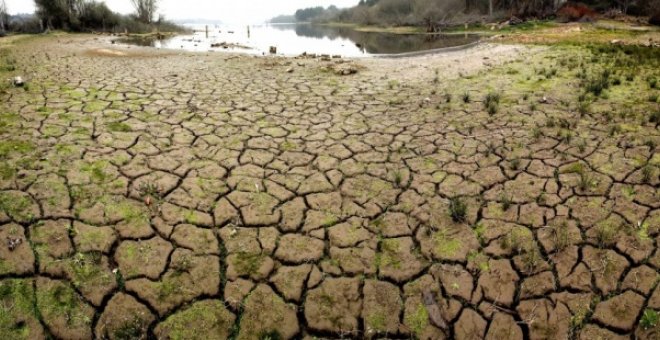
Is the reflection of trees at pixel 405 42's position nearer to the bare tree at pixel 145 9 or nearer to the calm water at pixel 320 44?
the calm water at pixel 320 44

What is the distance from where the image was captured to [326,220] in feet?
11.4

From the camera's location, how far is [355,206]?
369 cm

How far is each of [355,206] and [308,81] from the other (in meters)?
5.18

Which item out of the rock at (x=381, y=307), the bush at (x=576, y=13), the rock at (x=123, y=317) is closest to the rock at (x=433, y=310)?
the rock at (x=381, y=307)

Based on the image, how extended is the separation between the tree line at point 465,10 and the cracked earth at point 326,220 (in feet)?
83.4

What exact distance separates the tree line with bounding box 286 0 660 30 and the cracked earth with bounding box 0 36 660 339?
83.4 ft

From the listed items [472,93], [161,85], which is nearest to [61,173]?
[161,85]

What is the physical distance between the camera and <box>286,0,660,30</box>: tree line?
2903 centimetres

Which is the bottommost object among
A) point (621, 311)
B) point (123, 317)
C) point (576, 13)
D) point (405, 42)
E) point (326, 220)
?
point (621, 311)

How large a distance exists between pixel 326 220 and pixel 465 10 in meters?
49.2

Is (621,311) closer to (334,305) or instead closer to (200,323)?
(334,305)

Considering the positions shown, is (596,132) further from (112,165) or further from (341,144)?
(112,165)

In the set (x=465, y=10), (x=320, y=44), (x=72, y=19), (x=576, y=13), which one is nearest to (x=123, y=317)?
(x=320, y=44)

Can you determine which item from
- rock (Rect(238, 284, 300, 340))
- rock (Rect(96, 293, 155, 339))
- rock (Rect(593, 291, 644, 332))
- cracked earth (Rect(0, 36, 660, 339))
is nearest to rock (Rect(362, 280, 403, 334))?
cracked earth (Rect(0, 36, 660, 339))
